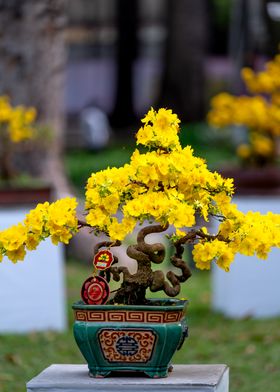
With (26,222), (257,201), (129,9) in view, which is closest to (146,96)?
(129,9)

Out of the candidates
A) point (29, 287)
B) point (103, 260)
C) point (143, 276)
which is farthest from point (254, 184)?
point (103, 260)

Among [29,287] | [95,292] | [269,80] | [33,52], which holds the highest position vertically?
[33,52]

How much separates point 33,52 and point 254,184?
137 inches

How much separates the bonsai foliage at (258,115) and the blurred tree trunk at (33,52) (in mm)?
2016

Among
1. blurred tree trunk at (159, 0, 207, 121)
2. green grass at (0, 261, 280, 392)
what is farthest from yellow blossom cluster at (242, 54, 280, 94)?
blurred tree trunk at (159, 0, 207, 121)

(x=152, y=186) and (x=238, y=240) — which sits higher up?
(x=152, y=186)

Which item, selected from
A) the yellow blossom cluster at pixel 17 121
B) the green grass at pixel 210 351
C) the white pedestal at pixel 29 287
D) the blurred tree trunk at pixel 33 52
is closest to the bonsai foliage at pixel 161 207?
the green grass at pixel 210 351

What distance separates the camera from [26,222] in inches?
229

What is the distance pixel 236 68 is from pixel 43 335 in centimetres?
1854

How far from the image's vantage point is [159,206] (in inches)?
221

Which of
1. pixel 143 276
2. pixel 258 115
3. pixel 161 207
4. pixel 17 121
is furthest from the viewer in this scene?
pixel 258 115

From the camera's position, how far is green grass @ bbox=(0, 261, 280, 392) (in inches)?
322

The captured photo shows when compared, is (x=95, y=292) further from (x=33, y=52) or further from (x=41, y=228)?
(x=33, y=52)

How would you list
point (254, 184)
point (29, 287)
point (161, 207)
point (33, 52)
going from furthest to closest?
point (33, 52), point (254, 184), point (29, 287), point (161, 207)
